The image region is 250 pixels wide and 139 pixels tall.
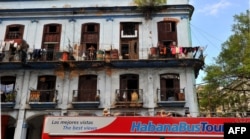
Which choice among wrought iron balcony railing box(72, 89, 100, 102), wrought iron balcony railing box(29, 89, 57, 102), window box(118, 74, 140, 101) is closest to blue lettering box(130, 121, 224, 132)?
window box(118, 74, 140, 101)

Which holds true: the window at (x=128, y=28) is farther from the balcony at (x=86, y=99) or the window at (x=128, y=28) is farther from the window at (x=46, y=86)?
the window at (x=46, y=86)

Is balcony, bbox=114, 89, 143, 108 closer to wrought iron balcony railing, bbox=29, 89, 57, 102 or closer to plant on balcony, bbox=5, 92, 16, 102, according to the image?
wrought iron balcony railing, bbox=29, 89, 57, 102

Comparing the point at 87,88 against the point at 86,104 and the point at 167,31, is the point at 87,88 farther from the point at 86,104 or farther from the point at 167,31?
the point at 167,31

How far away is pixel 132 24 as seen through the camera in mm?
25953

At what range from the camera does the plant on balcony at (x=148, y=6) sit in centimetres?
2572

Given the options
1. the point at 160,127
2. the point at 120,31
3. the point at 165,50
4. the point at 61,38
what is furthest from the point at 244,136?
the point at 61,38

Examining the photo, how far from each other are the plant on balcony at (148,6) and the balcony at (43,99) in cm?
974

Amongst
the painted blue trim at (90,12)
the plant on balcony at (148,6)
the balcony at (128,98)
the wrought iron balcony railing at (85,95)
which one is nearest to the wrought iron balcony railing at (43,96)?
the wrought iron balcony railing at (85,95)

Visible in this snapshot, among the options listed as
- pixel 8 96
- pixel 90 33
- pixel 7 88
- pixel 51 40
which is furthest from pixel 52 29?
pixel 8 96

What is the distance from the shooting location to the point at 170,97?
2280 cm

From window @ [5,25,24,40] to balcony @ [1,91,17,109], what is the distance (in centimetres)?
525

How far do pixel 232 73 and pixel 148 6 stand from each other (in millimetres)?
8609

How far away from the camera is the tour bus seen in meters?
12.9

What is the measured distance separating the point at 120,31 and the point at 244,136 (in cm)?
1780
